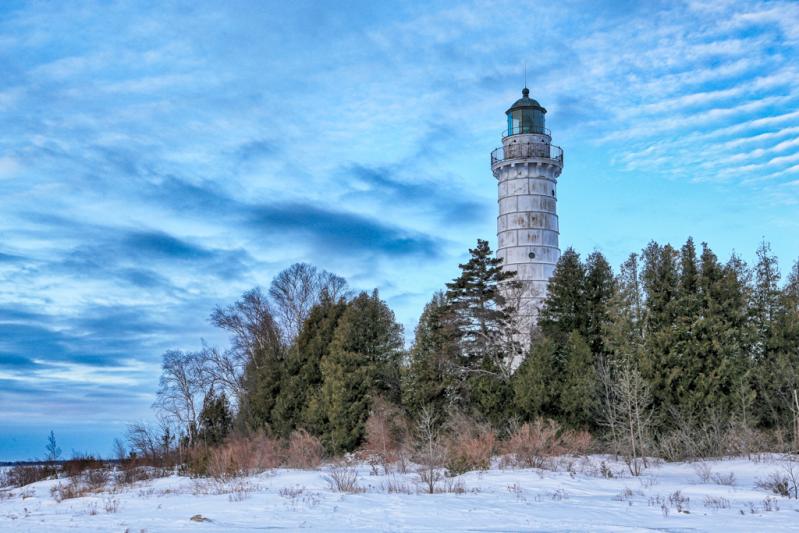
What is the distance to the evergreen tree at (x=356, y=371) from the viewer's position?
34781mm

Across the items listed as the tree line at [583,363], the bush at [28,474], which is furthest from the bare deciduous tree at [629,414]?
the bush at [28,474]

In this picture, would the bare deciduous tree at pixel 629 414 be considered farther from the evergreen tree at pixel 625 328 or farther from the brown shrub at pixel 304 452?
the brown shrub at pixel 304 452

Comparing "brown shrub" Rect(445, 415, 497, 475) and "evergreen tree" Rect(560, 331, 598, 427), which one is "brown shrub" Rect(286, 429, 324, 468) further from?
"evergreen tree" Rect(560, 331, 598, 427)

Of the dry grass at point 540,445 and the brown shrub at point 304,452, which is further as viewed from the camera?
the brown shrub at point 304,452

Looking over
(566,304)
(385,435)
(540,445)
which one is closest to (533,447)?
(540,445)

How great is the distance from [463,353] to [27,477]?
798 inches

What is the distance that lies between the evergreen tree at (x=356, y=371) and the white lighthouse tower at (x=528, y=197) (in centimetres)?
1431

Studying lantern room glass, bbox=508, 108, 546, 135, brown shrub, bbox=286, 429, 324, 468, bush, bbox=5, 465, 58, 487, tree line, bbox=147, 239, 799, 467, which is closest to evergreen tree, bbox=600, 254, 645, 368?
tree line, bbox=147, 239, 799, 467

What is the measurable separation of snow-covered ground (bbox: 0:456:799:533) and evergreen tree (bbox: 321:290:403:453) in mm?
11238

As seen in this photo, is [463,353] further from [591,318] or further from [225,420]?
[225,420]

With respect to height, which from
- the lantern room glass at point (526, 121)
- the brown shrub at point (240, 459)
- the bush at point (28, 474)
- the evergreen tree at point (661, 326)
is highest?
the lantern room glass at point (526, 121)

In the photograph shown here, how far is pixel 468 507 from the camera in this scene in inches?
602

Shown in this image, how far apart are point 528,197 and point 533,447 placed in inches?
1079

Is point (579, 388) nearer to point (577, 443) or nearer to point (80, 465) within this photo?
point (577, 443)
